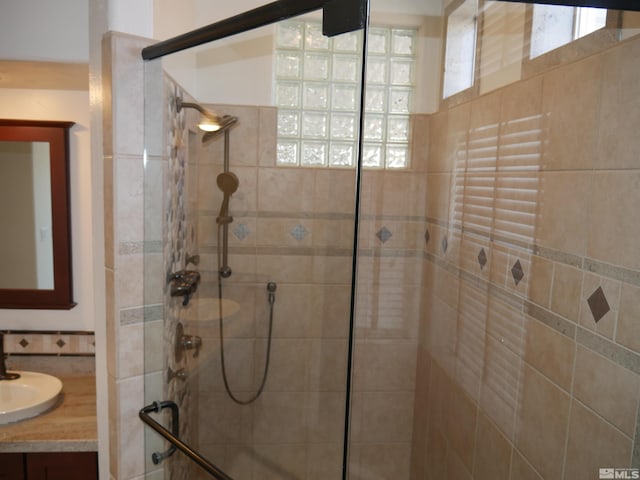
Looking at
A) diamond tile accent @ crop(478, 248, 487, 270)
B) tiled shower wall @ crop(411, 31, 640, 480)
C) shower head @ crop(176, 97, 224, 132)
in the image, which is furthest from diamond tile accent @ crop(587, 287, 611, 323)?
shower head @ crop(176, 97, 224, 132)

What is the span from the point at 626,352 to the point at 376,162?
116cm

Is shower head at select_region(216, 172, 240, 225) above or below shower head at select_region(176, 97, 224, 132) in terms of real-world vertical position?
below

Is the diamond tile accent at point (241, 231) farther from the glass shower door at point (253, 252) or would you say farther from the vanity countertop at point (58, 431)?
the vanity countertop at point (58, 431)

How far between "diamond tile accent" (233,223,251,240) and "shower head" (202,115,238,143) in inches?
12.9

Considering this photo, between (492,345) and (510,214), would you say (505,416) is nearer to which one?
(492,345)

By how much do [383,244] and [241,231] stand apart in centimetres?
65

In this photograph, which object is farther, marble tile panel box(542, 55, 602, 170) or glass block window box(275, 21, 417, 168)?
glass block window box(275, 21, 417, 168)

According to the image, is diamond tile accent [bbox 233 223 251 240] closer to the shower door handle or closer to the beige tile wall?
the beige tile wall

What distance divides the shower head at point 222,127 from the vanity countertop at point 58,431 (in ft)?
3.96

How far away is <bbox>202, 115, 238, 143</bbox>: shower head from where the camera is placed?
1552mm

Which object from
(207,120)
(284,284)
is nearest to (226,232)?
(284,284)

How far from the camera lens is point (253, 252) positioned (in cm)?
159

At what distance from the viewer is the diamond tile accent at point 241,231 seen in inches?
61.9

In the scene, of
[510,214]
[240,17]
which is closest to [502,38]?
[510,214]
